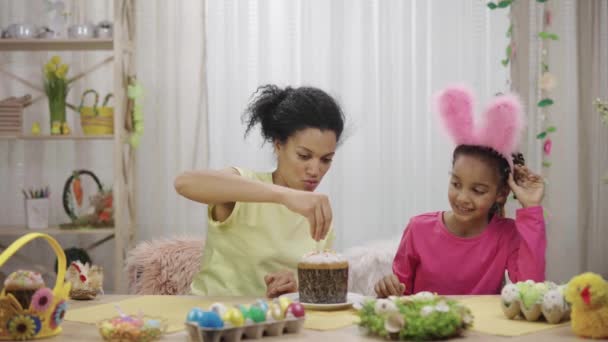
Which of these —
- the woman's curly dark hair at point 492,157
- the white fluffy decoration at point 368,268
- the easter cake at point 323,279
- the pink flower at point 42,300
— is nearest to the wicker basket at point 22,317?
the pink flower at point 42,300

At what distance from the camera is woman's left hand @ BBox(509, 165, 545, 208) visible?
2.20m

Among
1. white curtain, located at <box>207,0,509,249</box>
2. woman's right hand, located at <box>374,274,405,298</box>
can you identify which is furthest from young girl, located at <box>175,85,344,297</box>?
white curtain, located at <box>207,0,509,249</box>

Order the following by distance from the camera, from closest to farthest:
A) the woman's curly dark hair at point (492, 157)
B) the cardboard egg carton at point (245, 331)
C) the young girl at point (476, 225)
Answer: the cardboard egg carton at point (245, 331) → the young girl at point (476, 225) → the woman's curly dark hair at point (492, 157)

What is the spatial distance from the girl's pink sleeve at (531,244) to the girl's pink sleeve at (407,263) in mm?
307

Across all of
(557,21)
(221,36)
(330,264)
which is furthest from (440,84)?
(330,264)

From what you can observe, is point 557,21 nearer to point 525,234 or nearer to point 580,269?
point 580,269

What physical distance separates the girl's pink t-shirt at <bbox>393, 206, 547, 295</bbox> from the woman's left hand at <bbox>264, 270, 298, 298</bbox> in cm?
46

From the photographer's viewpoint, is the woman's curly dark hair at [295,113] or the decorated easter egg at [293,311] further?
the woman's curly dark hair at [295,113]

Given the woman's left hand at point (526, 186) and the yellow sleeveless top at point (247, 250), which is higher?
the woman's left hand at point (526, 186)

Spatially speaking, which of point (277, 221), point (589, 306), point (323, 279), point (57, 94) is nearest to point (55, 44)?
point (57, 94)

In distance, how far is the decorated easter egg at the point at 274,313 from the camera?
1.46 metres

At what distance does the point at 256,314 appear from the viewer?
1433 millimetres

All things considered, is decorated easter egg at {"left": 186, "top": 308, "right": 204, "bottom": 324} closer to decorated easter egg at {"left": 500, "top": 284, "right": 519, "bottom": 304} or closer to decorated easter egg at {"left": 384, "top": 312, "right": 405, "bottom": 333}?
decorated easter egg at {"left": 384, "top": 312, "right": 405, "bottom": 333}

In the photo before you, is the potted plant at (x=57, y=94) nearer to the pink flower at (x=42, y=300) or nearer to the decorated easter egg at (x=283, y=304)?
the pink flower at (x=42, y=300)
